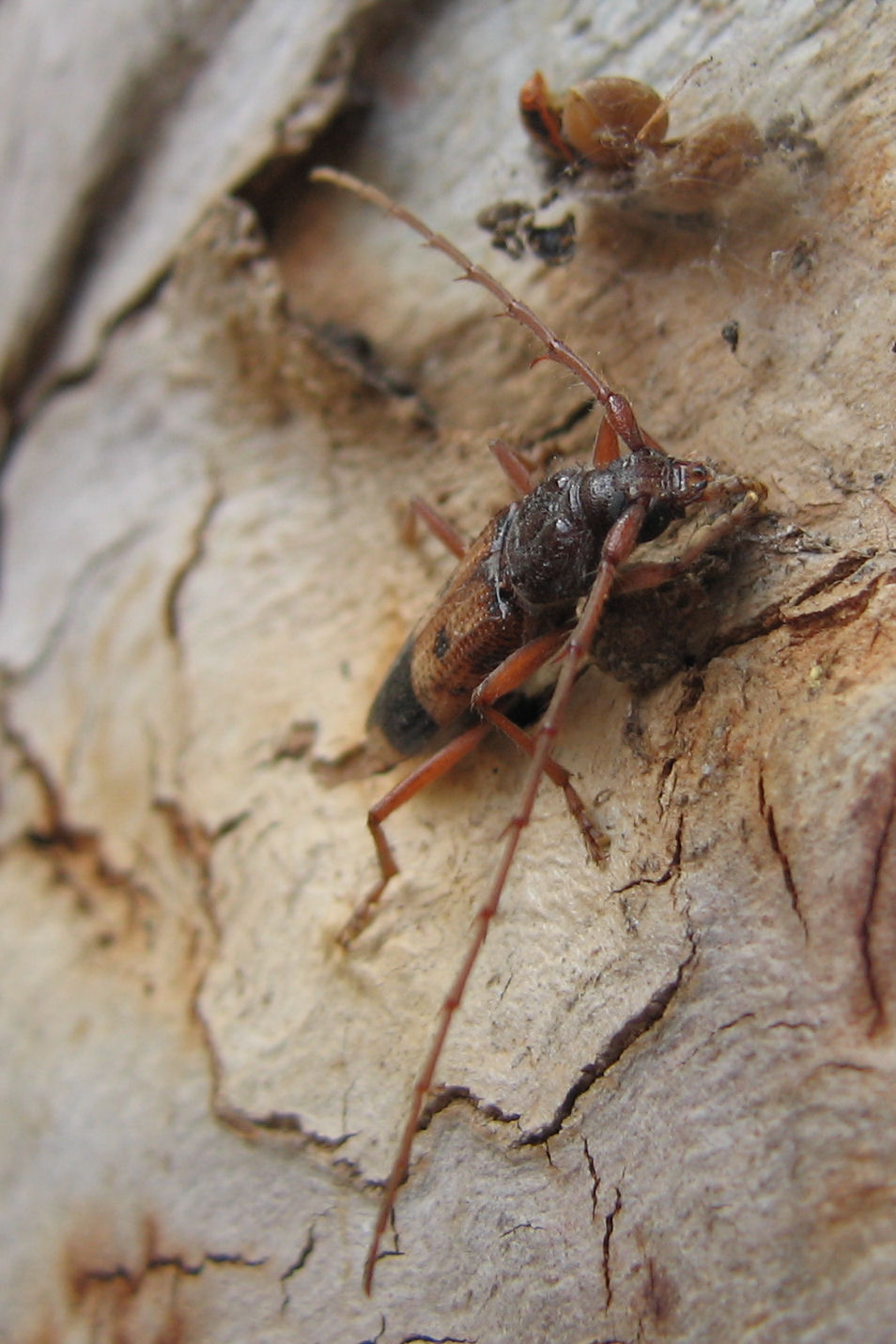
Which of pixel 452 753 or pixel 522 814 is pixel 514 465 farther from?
pixel 522 814

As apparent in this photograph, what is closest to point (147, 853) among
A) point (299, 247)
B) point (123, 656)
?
point (123, 656)

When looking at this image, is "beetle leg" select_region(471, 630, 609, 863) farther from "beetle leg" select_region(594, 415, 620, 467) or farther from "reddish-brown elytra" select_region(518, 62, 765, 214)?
"reddish-brown elytra" select_region(518, 62, 765, 214)

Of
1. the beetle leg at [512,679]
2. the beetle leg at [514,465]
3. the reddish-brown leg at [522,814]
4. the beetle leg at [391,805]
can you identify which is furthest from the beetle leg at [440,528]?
the reddish-brown leg at [522,814]

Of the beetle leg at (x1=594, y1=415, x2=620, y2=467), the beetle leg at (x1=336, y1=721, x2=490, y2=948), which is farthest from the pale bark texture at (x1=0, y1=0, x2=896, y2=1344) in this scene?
the beetle leg at (x1=594, y1=415, x2=620, y2=467)

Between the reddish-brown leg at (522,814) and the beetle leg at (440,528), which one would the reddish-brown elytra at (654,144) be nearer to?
the reddish-brown leg at (522,814)

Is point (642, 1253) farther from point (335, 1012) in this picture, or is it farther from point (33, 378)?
point (33, 378)

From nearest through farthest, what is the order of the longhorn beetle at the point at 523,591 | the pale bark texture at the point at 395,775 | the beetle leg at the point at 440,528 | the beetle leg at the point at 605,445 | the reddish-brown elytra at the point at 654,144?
1. the pale bark texture at the point at 395,775
2. the longhorn beetle at the point at 523,591
3. the reddish-brown elytra at the point at 654,144
4. the beetle leg at the point at 605,445
5. the beetle leg at the point at 440,528
